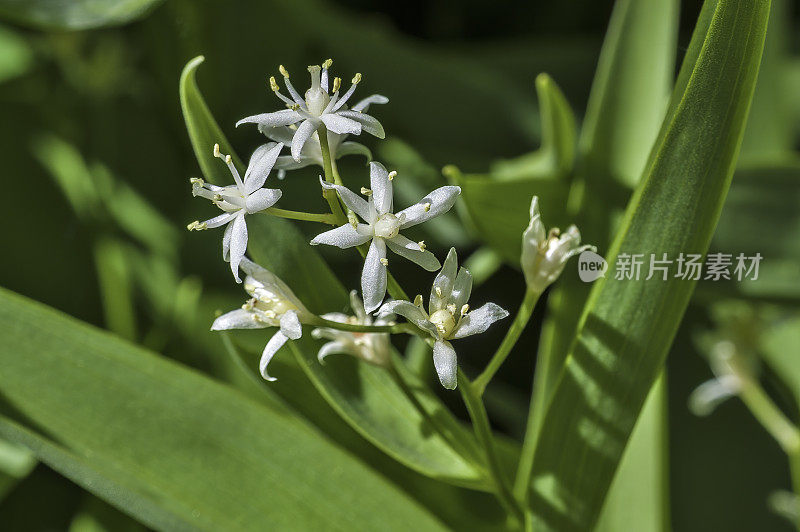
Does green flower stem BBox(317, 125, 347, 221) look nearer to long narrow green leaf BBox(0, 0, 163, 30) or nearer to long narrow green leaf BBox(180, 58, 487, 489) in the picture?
long narrow green leaf BBox(180, 58, 487, 489)

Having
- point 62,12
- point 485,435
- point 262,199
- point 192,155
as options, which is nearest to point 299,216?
point 262,199

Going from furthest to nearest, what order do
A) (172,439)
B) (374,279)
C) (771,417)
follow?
(771,417) < (172,439) < (374,279)

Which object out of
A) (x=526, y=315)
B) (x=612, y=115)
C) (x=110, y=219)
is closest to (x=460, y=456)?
(x=526, y=315)

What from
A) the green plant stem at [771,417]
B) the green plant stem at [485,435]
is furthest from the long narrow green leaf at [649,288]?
the green plant stem at [771,417]

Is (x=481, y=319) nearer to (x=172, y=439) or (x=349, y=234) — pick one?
(x=349, y=234)

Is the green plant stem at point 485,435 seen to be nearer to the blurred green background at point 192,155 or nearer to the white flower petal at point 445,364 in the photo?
the white flower petal at point 445,364

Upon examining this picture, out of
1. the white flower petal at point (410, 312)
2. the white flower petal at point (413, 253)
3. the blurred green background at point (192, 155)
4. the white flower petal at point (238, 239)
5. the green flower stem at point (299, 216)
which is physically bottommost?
the blurred green background at point (192, 155)

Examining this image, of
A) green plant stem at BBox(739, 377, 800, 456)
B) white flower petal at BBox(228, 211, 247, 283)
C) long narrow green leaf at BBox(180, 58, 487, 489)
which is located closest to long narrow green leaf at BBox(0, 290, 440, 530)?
long narrow green leaf at BBox(180, 58, 487, 489)
